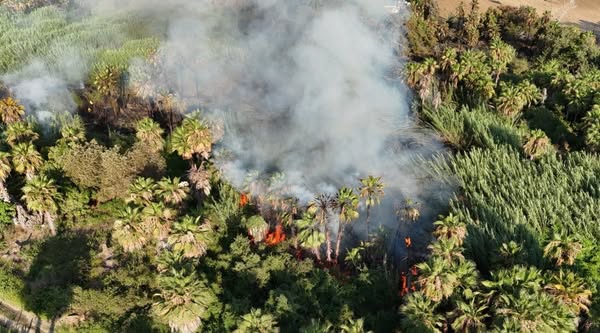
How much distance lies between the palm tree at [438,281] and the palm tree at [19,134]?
103 ft

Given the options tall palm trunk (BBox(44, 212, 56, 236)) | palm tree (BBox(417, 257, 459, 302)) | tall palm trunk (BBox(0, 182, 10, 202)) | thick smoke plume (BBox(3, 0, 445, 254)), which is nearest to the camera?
palm tree (BBox(417, 257, 459, 302))

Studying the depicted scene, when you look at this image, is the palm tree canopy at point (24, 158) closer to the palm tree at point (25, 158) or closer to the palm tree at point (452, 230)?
the palm tree at point (25, 158)

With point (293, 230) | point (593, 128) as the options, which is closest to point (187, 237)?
point (293, 230)

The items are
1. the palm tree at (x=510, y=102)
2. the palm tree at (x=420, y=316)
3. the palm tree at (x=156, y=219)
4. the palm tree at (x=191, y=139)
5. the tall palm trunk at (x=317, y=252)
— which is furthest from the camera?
the palm tree at (x=510, y=102)

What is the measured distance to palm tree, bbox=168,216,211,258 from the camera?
28312 millimetres

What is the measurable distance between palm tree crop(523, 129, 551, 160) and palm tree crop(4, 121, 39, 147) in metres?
38.5

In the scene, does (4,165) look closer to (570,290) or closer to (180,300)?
(180,300)

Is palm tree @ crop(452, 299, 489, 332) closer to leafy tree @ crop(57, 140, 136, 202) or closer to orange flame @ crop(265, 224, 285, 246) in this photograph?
orange flame @ crop(265, 224, 285, 246)

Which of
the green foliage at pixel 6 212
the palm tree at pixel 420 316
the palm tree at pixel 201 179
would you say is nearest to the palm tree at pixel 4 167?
the green foliage at pixel 6 212

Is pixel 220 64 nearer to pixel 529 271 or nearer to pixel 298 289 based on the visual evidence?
pixel 298 289

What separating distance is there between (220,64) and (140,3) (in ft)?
86.7

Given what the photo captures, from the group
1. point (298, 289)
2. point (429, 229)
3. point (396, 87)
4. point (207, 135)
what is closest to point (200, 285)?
point (298, 289)

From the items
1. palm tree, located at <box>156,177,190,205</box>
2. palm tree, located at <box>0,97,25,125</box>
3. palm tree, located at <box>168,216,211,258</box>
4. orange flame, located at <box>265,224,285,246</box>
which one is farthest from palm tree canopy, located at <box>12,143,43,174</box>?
orange flame, located at <box>265,224,285,246</box>

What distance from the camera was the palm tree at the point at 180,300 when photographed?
24891 millimetres
